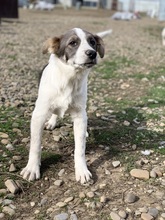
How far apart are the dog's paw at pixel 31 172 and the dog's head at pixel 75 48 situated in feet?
3.65

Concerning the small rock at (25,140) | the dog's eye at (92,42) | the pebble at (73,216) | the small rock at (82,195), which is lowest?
the pebble at (73,216)

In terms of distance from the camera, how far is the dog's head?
3.41 metres

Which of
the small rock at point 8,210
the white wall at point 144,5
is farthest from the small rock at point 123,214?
the white wall at point 144,5

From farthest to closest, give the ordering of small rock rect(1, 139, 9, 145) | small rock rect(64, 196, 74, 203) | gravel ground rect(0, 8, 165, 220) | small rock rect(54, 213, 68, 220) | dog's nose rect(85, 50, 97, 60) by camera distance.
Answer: small rock rect(1, 139, 9, 145) < dog's nose rect(85, 50, 97, 60) < small rock rect(64, 196, 74, 203) < gravel ground rect(0, 8, 165, 220) < small rock rect(54, 213, 68, 220)

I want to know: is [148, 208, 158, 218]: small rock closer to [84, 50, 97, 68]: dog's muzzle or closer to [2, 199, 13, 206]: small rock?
[2, 199, 13, 206]: small rock

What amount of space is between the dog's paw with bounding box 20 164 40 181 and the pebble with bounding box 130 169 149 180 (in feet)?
3.20

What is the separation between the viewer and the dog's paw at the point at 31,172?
353 cm

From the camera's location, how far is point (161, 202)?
128 inches

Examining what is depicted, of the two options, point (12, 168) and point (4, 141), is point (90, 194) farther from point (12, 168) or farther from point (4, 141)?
point (4, 141)

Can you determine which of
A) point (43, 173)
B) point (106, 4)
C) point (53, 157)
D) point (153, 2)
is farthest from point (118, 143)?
point (153, 2)

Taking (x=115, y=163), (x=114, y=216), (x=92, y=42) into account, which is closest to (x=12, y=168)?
(x=115, y=163)

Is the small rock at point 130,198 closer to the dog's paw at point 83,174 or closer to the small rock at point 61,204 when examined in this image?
the dog's paw at point 83,174

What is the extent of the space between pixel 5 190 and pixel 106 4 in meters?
70.5

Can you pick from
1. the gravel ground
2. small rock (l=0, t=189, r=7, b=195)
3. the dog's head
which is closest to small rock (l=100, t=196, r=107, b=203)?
the gravel ground
